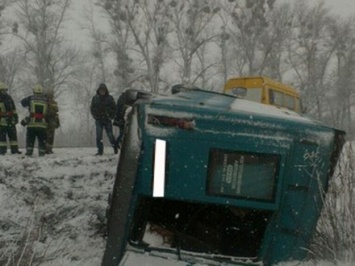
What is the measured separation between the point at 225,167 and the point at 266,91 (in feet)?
30.6

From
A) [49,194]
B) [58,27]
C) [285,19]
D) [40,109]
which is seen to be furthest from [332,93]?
[49,194]

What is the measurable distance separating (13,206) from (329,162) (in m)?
3.82

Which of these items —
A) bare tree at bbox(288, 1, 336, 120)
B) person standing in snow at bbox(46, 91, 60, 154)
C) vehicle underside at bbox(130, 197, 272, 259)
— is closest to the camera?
vehicle underside at bbox(130, 197, 272, 259)

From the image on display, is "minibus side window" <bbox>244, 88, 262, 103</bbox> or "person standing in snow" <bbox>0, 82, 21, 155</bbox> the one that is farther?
A: "minibus side window" <bbox>244, 88, 262, 103</bbox>

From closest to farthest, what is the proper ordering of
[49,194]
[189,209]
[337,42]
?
1. [189,209]
2. [49,194]
3. [337,42]

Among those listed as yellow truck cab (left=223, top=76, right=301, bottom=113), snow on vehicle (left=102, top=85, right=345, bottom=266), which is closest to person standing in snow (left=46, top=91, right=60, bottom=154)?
yellow truck cab (left=223, top=76, right=301, bottom=113)

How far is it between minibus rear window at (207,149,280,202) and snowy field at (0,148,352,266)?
70 cm

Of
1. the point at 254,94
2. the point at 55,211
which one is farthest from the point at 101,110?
the point at 55,211

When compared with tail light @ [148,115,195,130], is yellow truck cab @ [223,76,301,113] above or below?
below

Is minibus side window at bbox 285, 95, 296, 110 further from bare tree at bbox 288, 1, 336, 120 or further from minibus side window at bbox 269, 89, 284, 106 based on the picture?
bare tree at bbox 288, 1, 336, 120

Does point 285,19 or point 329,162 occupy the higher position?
point 285,19

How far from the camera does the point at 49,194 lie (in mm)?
6684

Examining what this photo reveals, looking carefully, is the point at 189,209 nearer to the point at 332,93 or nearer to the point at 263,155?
the point at 263,155
